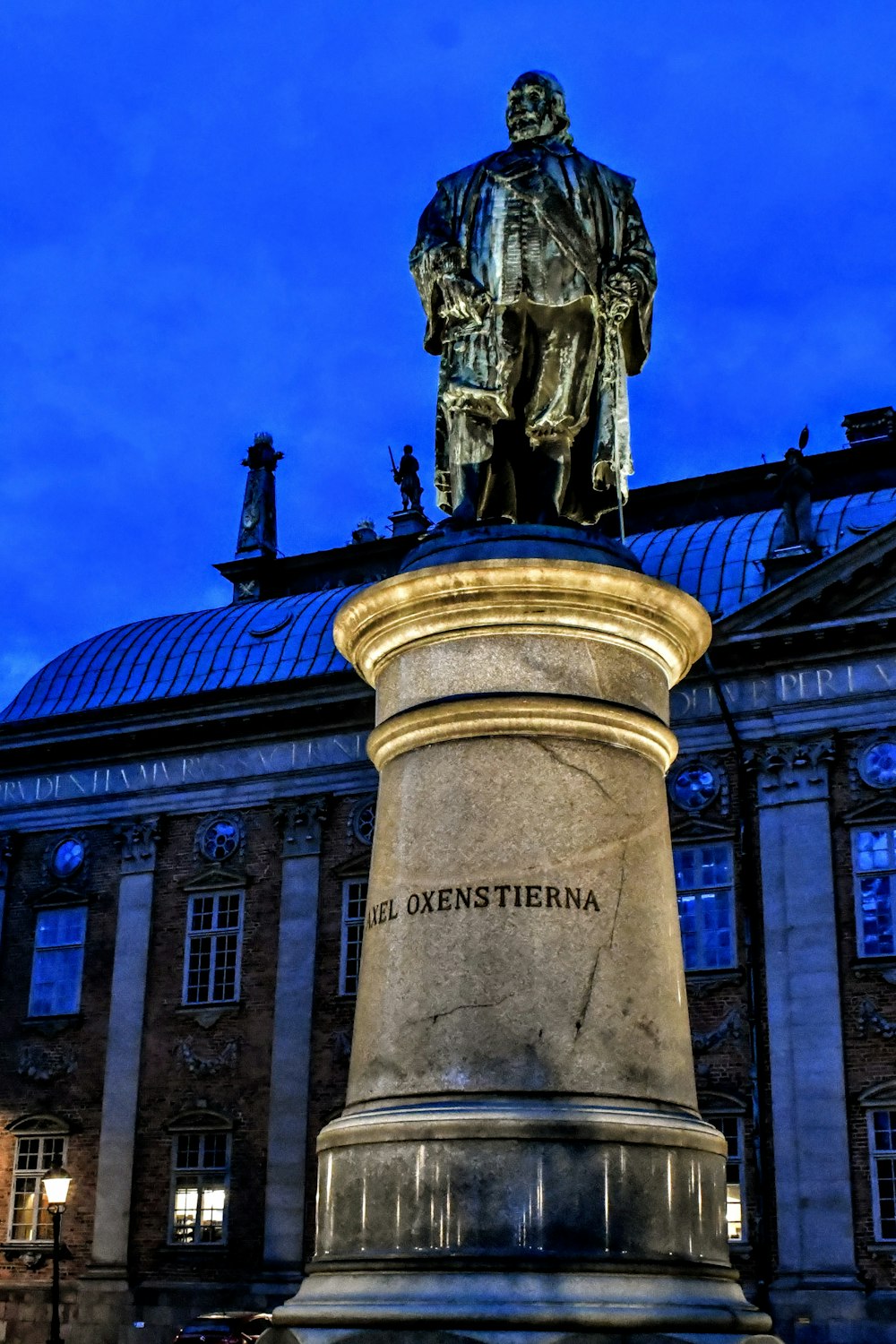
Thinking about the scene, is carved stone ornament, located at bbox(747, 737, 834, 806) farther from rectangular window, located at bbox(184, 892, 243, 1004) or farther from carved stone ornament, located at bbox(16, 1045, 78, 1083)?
carved stone ornament, located at bbox(16, 1045, 78, 1083)

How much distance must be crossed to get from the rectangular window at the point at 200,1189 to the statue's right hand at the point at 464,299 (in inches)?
1014

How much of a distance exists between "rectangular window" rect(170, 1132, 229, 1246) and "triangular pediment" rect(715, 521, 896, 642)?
13.0 meters

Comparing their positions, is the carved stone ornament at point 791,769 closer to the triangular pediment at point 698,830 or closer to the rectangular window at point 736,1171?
the triangular pediment at point 698,830

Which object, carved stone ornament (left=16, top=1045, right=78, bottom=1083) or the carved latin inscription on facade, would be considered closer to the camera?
the carved latin inscription on facade

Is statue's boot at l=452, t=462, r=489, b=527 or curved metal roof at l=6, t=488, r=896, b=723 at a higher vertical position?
curved metal roof at l=6, t=488, r=896, b=723

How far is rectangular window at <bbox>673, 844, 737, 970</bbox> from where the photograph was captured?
92.4 feet

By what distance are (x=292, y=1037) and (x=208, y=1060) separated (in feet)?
6.13

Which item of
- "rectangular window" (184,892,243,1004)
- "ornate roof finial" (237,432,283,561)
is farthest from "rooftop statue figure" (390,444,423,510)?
"rectangular window" (184,892,243,1004)

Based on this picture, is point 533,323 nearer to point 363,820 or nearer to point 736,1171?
point 736,1171

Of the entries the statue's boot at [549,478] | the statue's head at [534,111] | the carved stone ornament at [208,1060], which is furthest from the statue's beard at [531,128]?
the carved stone ornament at [208,1060]

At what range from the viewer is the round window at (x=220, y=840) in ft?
110

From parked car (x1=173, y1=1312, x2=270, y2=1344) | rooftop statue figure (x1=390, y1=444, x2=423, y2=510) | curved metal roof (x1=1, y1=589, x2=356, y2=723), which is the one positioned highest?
rooftop statue figure (x1=390, y1=444, x2=423, y2=510)

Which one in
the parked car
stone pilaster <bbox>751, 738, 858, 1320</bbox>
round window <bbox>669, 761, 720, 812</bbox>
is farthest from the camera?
round window <bbox>669, 761, 720, 812</bbox>

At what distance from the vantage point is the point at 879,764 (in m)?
27.8
